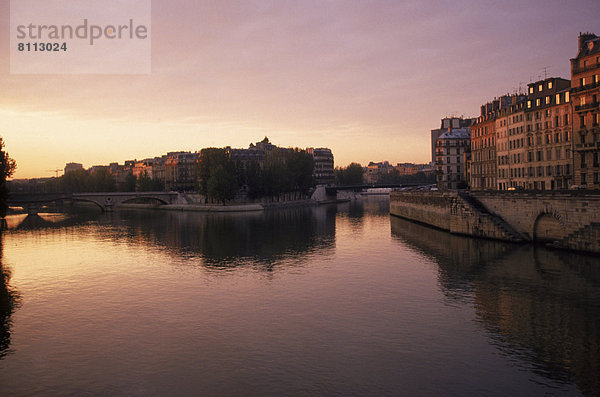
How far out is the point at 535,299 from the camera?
29.0 metres

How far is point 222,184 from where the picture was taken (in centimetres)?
12300

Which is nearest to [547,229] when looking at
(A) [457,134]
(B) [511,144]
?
(B) [511,144]

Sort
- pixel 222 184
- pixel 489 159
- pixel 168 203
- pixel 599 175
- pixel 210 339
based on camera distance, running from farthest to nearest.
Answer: pixel 168 203
pixel 222 184
pixel 489 159
pixel 599 175
pixel 210 339

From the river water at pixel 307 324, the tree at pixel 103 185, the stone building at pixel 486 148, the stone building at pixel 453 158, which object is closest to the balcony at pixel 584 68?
the river water at pixel 307 324

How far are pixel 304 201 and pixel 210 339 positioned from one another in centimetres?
13198

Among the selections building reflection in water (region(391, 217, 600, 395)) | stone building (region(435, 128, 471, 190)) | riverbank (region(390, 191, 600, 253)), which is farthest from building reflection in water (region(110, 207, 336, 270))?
stone building (region(435, 128, 471, 190))

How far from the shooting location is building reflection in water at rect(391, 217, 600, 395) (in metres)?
19.7

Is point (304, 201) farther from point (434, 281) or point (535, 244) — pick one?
point (434, 281)

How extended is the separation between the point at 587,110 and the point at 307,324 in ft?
149

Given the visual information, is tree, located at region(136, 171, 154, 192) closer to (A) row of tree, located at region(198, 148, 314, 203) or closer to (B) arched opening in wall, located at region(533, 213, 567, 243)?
(A) row of tree, located at region(198, 148, 314, 203)

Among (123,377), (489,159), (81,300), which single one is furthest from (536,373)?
(489,159)

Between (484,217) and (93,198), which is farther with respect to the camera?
(93,198)

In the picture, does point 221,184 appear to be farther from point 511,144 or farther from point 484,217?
point 484,217

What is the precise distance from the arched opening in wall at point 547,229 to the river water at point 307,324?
76.8 inches
